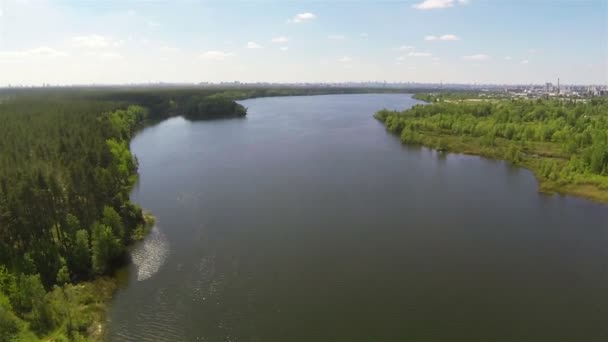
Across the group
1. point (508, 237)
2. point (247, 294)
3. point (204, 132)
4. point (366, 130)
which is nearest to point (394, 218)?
point (508, 237)

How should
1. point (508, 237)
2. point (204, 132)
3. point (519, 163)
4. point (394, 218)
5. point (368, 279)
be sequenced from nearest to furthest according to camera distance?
point (368, 279), point (508, 237), point (394, 218), point (519, 163), point (204, 132)

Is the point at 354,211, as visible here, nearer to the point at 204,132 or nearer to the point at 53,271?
the point at 53,271

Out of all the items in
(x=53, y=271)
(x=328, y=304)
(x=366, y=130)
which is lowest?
(x=328, y=304)

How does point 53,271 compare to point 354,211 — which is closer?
point 53,271

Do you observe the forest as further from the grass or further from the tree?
the grass

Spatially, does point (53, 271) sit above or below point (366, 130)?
below

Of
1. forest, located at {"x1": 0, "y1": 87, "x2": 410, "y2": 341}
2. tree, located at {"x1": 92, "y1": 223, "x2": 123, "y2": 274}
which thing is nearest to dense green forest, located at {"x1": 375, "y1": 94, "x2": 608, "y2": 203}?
tree, located at {"x1": 92, "y1": 223, "x2": 123, "y2": 274}
